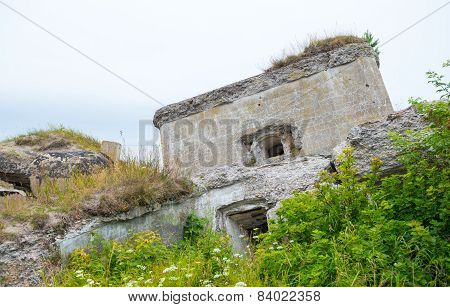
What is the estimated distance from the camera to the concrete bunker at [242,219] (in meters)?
8.88

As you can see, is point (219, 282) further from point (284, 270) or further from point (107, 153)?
point (107, 153)

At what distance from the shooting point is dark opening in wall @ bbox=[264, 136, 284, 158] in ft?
42.3

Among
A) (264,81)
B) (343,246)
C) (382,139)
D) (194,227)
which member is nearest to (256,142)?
(264,81)

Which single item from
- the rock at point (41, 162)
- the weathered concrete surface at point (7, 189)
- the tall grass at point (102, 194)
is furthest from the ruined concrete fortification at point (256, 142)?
the weathered concrete surface at point (7, 189)

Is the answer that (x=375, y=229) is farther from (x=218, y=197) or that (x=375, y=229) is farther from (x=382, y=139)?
(x=218, y=197)

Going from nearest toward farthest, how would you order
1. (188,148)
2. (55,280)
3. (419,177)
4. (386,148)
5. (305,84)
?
1. (419,177)
2. (55,280)
3. (386,148)
4. (305,84)
5. (188,148)

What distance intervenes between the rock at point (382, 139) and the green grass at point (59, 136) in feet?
29.2

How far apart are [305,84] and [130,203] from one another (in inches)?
237

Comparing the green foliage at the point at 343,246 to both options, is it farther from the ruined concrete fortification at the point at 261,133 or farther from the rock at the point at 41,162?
the rock at the point at 41,162

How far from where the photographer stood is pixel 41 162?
13203mm

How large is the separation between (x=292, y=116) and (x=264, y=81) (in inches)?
50.5

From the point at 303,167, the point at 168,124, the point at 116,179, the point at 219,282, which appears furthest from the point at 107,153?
the point at 219,282

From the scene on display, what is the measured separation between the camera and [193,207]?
916 centimetres

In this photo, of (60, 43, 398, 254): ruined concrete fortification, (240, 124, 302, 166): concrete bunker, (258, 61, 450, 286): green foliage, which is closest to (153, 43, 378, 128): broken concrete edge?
(60, 43, 398, 254): ruined concrete fortification
